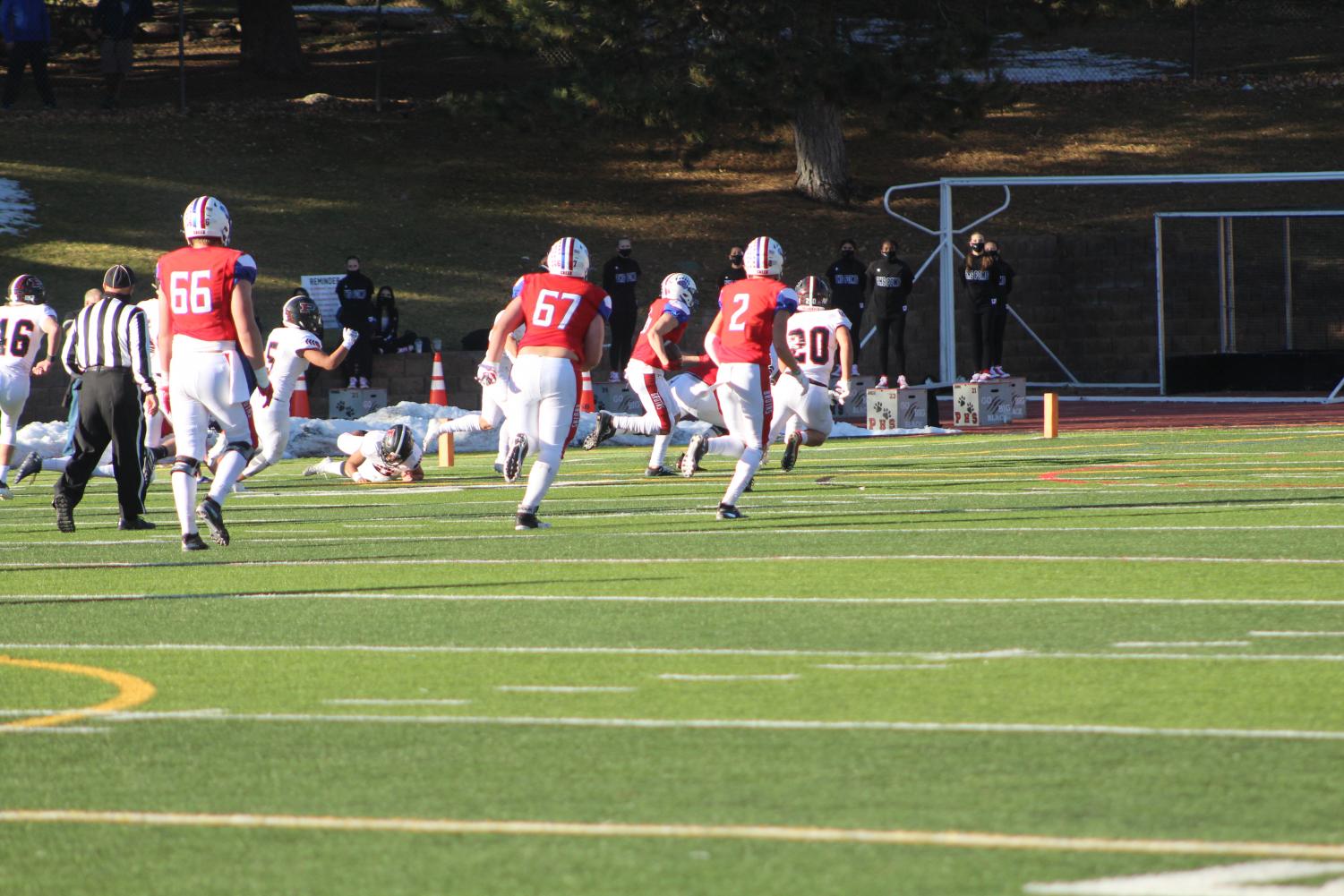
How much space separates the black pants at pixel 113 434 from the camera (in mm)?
14367

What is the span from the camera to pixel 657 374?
63.0ft

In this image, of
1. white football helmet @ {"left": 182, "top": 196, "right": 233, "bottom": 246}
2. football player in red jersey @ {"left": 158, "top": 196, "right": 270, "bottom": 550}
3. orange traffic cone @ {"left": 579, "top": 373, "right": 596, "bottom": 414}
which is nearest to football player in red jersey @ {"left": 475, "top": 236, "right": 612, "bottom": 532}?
football player in red jersey @ {"left": 158, "top": 196, "right": 270, "bottom": 550}

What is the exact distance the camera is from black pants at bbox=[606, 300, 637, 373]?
3114 cm

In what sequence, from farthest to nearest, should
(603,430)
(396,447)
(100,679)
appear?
(603,430), (396,447), (100,679)

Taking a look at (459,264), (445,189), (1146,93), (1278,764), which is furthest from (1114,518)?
(1146,93)

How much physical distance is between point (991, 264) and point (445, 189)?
13141 millimetres

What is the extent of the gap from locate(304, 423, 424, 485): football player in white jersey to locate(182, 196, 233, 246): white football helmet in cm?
644

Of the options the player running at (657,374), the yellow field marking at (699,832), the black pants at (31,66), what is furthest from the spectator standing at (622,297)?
the yellow field marking at (699,832)

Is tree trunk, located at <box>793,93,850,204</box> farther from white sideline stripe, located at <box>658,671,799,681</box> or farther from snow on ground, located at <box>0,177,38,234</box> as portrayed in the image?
white sideline stripe, located at <box>658,671,799,681</box>

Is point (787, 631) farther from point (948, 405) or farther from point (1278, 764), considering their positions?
point (948, 405)

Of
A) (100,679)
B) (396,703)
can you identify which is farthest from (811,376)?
(396,703)

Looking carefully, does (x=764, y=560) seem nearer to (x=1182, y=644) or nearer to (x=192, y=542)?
(x=192, y=542)

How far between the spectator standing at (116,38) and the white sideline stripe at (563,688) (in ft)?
118

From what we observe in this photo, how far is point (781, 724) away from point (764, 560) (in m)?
4.95
